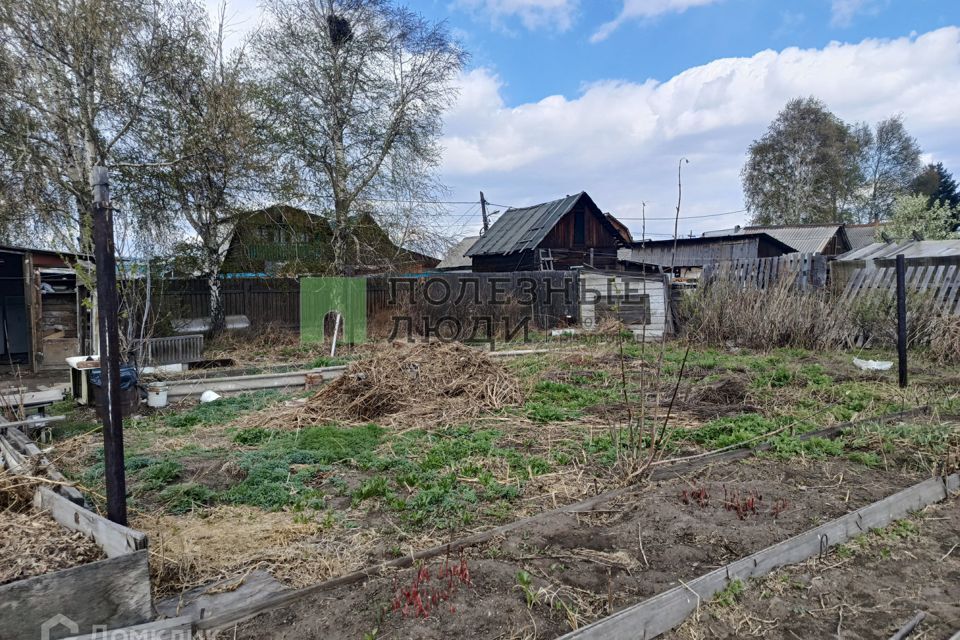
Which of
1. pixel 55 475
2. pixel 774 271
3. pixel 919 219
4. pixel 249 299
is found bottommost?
pixel 55 475

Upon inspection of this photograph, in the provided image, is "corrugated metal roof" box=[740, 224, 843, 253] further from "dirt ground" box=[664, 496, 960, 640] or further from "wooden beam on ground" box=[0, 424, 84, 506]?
"wooden beam on ground" box=[0, 424, 84, 506]

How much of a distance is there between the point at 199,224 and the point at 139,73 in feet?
11.1

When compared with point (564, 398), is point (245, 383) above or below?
above

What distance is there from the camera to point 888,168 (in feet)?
130

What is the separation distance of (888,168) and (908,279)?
37255mm

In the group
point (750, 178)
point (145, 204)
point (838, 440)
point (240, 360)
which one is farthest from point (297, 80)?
point (750, 178)

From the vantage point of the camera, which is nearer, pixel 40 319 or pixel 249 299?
pixel 40 319

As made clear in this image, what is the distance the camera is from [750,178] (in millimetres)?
34625

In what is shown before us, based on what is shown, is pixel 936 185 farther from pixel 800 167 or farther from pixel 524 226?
pixel 524 226

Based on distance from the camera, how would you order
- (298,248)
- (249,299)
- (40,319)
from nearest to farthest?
(40,319)
(249,299)
(298,248)

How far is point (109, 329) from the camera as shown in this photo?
2406mm

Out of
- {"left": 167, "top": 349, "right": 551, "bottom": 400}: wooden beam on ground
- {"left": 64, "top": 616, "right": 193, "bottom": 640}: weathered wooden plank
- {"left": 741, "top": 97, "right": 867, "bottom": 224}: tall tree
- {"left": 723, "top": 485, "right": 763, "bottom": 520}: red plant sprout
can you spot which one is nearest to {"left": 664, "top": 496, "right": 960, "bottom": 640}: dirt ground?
{"left": 723, "top": 485, "right": 763, "bottom": 520}: red plant sprout

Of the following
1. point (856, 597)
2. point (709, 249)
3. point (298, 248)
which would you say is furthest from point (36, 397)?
point (709, 249)

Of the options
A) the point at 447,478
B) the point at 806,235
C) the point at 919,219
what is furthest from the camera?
the point at 806,235
